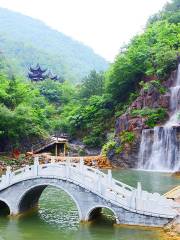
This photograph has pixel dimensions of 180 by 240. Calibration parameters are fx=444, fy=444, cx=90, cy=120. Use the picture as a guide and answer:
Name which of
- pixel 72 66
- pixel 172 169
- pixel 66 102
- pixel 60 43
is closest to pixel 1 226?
pixel 172 169

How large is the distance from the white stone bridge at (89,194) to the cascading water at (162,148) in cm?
2285

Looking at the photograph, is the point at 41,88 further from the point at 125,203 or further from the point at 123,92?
the point at 125,203

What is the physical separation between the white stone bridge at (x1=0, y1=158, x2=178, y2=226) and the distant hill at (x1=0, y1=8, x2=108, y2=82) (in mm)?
107347

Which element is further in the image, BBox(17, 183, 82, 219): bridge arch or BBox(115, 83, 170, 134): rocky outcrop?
BBox(115, 83, 170, 134): rocky outcrop

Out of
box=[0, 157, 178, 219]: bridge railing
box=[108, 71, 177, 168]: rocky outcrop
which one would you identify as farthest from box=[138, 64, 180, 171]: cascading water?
box=[0, 157, 178, 219]: bridge railing

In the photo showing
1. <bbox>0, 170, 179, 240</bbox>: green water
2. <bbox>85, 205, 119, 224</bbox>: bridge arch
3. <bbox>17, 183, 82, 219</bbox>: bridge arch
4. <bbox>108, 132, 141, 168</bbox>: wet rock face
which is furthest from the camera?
<bbox>108, 132, 141, 168</bbox>: wet rock face

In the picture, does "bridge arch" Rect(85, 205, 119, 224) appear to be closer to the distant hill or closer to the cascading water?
the cascading water

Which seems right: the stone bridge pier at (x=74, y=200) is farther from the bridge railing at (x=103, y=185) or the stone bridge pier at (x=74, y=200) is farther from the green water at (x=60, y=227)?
the green water at (x=60, y=227)

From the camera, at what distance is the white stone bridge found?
18797mm

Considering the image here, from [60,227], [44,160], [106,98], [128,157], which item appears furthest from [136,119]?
[60,227]

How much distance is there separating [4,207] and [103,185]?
6457 mm

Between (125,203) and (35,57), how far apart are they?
5230 inches

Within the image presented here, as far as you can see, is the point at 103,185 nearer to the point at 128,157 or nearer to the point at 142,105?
the point at 128,157

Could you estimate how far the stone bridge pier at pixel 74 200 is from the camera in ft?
63.4
